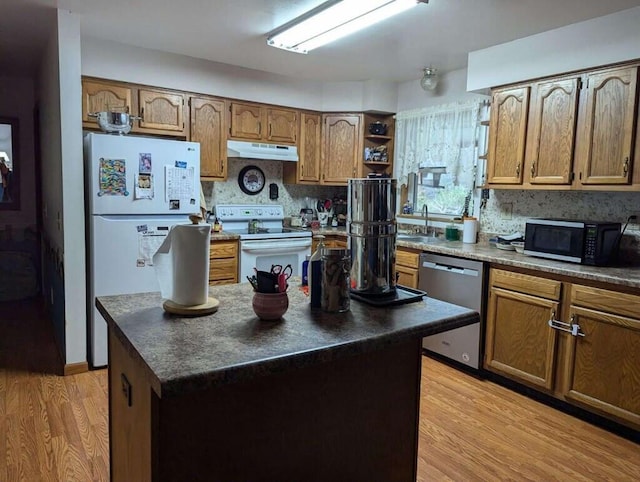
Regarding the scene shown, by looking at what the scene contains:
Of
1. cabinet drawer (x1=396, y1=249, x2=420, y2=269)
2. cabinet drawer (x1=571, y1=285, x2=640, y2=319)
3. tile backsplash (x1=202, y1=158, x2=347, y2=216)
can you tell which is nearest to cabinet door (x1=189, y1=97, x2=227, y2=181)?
tile backsplash (x1=202, y1=158, x2=347, y2=216)

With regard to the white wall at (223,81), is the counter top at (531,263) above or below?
below

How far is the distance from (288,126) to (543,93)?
2.35 m

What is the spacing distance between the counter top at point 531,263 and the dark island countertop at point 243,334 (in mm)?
1365

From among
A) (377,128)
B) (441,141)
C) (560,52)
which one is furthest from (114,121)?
(560,52)

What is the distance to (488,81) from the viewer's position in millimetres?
3518

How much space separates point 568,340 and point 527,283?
0.41 m

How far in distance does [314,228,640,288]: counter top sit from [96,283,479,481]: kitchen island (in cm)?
137

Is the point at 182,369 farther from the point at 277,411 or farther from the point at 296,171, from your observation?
the point at 296,171

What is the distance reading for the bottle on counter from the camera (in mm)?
1564

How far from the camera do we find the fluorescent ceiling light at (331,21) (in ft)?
8.52

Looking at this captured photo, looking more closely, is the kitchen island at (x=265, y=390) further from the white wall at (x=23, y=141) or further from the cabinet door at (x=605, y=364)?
the white wall at (x=23, y=141)

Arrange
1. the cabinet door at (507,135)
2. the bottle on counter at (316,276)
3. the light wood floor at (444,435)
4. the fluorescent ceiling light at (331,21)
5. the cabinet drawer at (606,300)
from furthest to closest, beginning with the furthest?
the cabinet door at (507,135), the fluorescent ceiling light at (331,21), the cabinet drawer at (606,300), the light wood floor at (444,435), the bottle on counter at (316,276)

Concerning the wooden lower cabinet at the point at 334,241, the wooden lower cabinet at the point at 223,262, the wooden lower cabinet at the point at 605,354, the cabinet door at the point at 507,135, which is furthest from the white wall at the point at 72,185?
the wooden lower cabinet at the point at 605,354

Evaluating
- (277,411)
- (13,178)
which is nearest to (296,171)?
(13,178)
